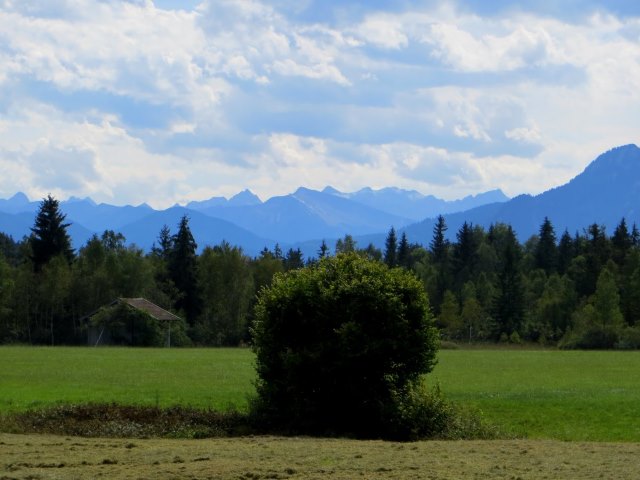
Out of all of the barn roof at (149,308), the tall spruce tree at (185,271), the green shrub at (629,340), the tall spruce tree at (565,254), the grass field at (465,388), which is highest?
the tall spruce tree at (565,254)

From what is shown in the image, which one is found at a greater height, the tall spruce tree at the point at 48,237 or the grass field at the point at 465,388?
the tall spruce tree at the point at 48,237

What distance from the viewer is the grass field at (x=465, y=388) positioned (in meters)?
28.7

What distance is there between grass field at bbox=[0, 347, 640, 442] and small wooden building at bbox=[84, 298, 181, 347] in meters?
37.4

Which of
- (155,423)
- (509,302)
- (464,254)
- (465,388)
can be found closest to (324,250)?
(509,302)

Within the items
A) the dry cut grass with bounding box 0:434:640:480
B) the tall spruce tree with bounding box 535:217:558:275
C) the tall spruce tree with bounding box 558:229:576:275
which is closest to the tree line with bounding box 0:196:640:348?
the tall spruce tree with bounding box 558:229:576:275

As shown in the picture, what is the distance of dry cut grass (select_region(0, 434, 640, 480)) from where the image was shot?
50.0ft

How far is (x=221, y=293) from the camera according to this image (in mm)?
118562

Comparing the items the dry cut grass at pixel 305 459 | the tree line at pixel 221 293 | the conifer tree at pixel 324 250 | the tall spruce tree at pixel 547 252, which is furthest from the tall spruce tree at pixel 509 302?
the dry cut grass at pixel 305 459

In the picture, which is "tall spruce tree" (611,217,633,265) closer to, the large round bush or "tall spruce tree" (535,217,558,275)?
"tall spruce tree" (535,217,558,275)

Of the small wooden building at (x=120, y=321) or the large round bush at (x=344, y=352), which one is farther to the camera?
the small wooden building at (x=120, y=321)

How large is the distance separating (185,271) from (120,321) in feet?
64.3

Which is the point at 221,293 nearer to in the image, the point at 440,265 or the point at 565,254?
the point at 440,265

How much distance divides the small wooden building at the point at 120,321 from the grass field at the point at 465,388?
123 ft

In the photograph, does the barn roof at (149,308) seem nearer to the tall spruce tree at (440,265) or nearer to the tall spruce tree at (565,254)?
the tall spruce tree at (440,265)
